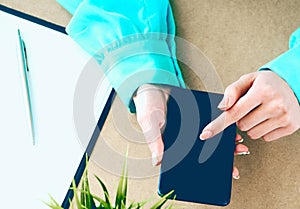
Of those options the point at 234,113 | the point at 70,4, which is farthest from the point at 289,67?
the point at 70,4

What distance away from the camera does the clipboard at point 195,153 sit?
0.61 metres

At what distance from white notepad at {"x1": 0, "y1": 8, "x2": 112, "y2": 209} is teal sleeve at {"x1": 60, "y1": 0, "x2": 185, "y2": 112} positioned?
0.02 m

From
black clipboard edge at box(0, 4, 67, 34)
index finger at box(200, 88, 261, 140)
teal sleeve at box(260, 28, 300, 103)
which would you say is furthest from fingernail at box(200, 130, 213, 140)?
black clipboard edge at box(0, 4, 67, 34)

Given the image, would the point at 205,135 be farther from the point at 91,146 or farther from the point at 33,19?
the point at 33,19

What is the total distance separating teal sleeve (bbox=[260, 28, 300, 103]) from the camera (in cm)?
65

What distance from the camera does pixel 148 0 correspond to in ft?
2.36

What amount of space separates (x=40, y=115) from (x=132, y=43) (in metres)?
0.17

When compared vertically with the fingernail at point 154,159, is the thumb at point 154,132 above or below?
above

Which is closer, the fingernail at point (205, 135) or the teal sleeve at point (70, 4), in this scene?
the fingernail at point (205, 135)

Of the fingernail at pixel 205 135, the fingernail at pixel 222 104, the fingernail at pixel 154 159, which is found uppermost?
the fingernail at pixel 222 104

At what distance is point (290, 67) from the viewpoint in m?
0.66

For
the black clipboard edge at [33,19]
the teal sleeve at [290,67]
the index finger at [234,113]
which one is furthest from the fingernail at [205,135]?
the black clipboard edge at [33,19]

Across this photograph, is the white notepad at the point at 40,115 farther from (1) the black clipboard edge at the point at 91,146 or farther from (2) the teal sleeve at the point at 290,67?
(2) the teal sleeve at the point at 290,67

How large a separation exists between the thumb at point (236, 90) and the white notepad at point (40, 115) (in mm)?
161
